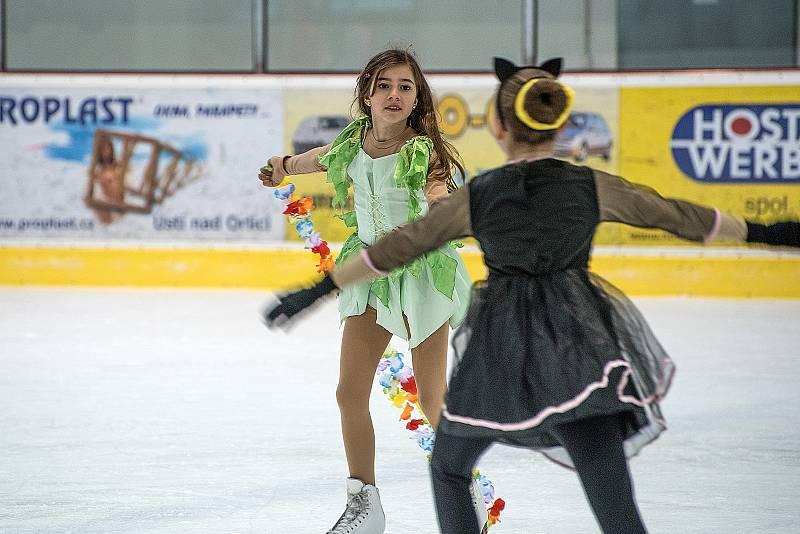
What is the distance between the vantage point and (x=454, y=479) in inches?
95.7

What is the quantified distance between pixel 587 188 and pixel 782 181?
6.77 meters

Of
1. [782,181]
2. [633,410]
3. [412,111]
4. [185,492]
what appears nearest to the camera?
[633,410]

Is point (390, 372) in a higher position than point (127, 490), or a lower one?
higher

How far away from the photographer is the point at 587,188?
2377 mm

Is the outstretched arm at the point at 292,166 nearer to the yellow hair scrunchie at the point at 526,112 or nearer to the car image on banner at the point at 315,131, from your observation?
the yellow hair scrunchie at the point at 526,112

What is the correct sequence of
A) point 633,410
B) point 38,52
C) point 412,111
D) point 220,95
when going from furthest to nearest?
point 38,52 < point 220,95 < point 412,111 < point 633,410

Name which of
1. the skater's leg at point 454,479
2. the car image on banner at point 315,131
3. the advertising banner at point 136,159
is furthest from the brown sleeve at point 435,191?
the advertising banner at point 136,159

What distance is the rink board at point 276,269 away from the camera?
881cm

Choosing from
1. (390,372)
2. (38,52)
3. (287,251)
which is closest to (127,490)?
(390,372)

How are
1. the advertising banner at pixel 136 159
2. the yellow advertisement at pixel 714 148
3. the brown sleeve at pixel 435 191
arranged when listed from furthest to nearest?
the advertising banner at pixel 136 159 < the yellow advertisement at pixel 714 148 < the brown sleeve at pixel 435 191

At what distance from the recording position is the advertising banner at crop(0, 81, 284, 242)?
30.7 ft

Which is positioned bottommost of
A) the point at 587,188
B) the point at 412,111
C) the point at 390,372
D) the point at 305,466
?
the point at 305,466

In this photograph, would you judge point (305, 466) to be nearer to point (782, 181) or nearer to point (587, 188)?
point (587, 188)

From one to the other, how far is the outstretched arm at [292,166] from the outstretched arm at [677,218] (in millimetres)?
1198
